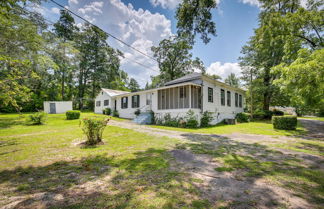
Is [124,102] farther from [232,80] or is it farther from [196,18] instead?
[232,80]

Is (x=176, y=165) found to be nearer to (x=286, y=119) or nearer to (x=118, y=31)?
(x=118, y=31)

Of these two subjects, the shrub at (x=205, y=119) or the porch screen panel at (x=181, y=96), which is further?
the porch screen panel at (x=181, y=96)

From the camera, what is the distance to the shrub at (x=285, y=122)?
10383 millimetres

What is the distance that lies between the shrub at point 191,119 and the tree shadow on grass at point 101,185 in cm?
873

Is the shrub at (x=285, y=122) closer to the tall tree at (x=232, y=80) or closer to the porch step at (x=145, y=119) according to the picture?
the porch step at (x=145, y=119)

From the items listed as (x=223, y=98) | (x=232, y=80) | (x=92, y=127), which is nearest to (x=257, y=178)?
(x=92, y=127)

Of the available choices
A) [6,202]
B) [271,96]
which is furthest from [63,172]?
[271,96]

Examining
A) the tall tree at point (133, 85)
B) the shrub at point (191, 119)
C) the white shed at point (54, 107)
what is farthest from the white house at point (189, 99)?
the tall tree at point (133, 85)

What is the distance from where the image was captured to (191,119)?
12273 millimetres

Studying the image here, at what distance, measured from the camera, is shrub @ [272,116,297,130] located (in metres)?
10.4

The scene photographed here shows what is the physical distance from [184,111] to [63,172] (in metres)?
10.6

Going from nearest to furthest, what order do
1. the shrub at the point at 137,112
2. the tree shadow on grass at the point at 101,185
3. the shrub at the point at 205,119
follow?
the tree shadow on grass at the point at 101,185 < the shrub at the point at 205,119 < the shrub at the point at 137,112

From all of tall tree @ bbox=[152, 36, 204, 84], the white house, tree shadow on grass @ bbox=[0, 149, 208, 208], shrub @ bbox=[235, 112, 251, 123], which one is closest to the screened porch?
the white house

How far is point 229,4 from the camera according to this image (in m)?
8.27
